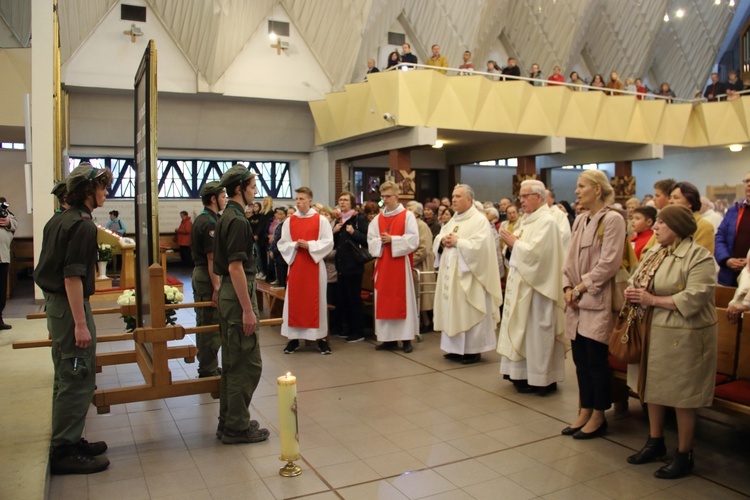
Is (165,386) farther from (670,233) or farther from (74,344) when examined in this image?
(670,233)

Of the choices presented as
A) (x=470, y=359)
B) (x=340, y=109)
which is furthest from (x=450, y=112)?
(x=470, y=359)

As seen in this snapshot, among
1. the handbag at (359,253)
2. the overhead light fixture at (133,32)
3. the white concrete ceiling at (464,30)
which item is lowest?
the handbag at (359,253)

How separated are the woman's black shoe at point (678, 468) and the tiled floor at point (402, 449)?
5 cm

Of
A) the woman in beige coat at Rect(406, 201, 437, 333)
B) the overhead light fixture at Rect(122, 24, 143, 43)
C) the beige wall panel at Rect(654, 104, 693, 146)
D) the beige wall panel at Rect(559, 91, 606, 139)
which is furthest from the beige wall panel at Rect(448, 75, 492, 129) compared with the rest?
the overhead light fixture at Rect(122, 24, 143, 43)

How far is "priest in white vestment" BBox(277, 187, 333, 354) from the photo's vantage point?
24.1 feet

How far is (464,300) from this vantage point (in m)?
6.74

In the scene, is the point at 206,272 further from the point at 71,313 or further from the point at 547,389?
the point at 547,389

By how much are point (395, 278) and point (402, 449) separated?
130 inches

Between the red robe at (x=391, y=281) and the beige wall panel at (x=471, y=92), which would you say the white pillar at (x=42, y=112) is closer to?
the red robe at (x=391, y=281)

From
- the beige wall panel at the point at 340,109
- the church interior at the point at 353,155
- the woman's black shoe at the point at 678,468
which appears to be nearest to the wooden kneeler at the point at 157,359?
the church interior at the point at 353,155

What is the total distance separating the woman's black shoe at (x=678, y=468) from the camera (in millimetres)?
3826

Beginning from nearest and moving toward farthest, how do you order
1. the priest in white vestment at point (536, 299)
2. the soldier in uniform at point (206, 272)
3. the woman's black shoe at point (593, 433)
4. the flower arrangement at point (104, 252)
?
the woman's black shoe at point (593, 433) → the priest in white vestment at point (536, 299) → the soldier in uniform at point (206, 272) → the flower arrangement at point (104, 252)

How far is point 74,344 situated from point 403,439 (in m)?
2.32

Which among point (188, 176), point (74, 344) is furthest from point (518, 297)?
point (188, 176)
